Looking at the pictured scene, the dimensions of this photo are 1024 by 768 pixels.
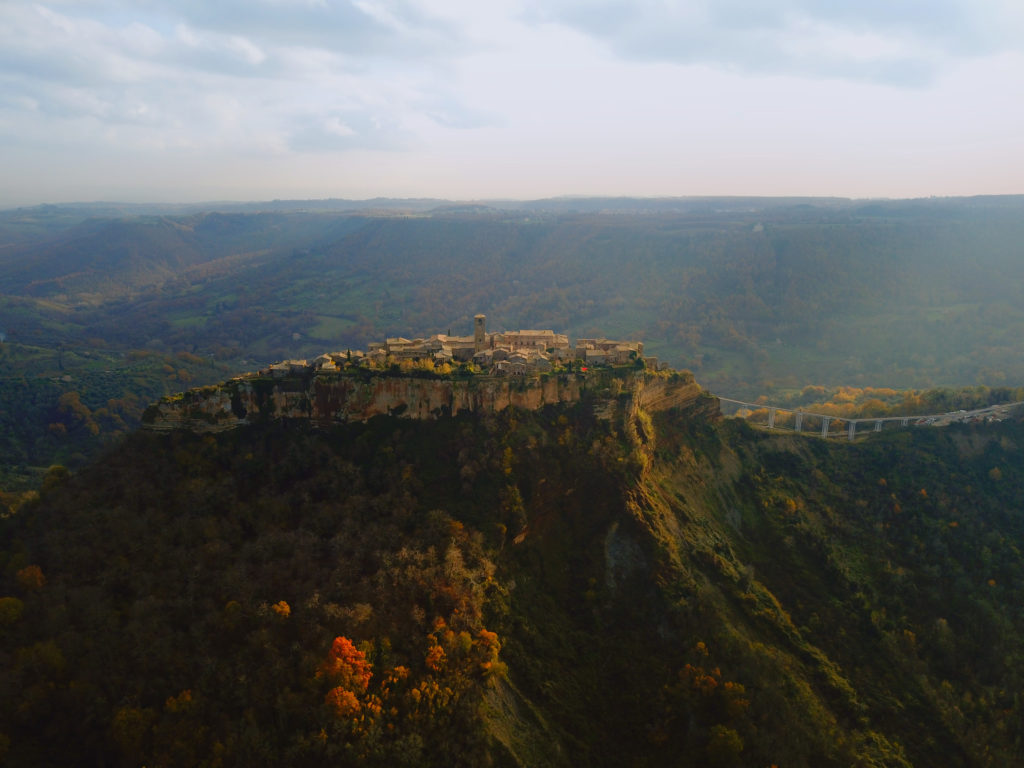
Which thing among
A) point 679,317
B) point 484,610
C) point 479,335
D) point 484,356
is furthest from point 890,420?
Answer: point 679,317

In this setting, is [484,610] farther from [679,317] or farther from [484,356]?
[679,317]

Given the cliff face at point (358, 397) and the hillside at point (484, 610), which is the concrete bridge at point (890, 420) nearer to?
the hillside at point (484, 610)

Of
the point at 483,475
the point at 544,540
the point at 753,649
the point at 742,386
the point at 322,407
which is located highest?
the point at 322,407

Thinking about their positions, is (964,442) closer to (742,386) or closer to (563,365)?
(563,365)

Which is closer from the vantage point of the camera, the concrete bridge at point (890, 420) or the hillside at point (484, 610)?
the hillside at point (484, 610)

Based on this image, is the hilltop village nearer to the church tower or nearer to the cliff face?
the church tower

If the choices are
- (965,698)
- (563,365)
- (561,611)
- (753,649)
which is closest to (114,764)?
(561,611)

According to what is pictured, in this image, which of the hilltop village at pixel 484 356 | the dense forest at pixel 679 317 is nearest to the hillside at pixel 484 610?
the hilltop village at pixel 484 356
